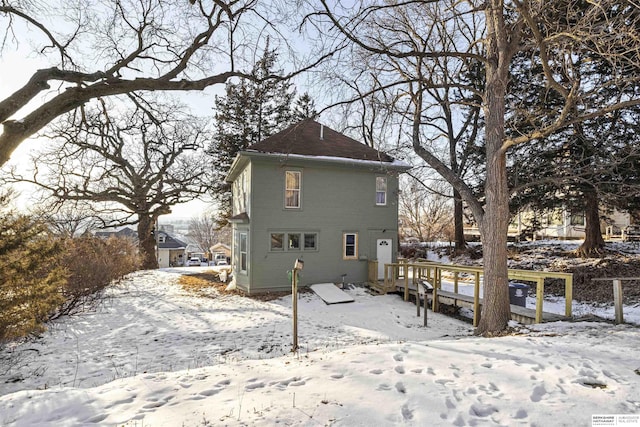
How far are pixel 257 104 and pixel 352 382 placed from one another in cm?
2207

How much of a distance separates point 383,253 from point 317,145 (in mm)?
5999

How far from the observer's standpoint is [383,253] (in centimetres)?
1468

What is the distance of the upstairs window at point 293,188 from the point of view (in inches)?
532

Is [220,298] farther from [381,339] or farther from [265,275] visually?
[381,339]

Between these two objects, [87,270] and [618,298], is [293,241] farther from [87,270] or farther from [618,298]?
[618,298]

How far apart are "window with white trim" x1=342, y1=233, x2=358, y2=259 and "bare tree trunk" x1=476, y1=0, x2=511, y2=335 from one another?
7.69 meters

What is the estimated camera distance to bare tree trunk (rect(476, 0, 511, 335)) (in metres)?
6.65

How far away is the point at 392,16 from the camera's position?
7891 mm

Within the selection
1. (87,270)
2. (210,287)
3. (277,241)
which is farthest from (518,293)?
(87,270)

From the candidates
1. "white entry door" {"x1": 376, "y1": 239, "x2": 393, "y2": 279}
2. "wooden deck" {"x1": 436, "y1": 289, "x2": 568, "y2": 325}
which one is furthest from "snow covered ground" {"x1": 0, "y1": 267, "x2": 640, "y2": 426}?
"white entry door" {"x1": 376, "y1": 239, "x2": 393, "y2": 279}

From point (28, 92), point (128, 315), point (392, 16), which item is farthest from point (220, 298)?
point (392, 16)

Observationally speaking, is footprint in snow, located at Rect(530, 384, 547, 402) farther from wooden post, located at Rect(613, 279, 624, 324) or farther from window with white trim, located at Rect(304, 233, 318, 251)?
window with white trim, located at Rect(304, 233, 318, 251)

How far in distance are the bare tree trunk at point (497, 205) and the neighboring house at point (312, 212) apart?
5682mm

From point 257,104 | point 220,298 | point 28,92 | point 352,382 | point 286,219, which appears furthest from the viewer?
point 257,104
